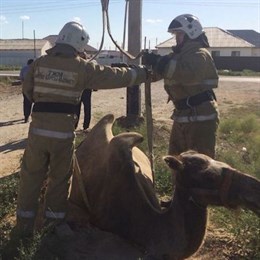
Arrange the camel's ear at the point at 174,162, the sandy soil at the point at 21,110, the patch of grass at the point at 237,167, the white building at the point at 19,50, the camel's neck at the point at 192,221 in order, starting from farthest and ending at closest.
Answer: the white building at the point at 19,50
the sandy soil at the point at 21,110
the patch of grass at the point at 237,167
the camel's neck at the point at 192,221
the camel's ear at the point at 174,162

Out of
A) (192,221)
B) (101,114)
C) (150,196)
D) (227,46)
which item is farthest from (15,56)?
(192,221)

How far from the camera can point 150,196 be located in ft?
18.2

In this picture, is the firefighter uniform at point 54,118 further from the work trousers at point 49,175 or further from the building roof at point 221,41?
the building roof at point 221,41

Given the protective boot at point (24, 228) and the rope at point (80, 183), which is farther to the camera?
the rope at point (80, 183)

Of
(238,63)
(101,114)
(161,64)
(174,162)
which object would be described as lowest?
(238,63)

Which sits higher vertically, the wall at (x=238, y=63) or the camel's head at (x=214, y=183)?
the camel's head at (x=214, y=183)

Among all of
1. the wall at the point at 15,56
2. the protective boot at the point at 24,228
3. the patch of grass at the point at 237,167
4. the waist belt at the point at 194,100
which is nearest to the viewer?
the protective boot at the point at 24,228

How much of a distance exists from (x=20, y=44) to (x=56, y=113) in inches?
3235

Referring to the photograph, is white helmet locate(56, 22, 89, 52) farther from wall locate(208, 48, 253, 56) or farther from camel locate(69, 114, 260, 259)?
wall locate(208, 48, 253, 56)

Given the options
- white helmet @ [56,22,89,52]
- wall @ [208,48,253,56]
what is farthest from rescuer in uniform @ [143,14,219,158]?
Answer: wall @ [208,48,253,56]

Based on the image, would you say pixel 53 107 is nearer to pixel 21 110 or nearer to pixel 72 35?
pixel 72 35

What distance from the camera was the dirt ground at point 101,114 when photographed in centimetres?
605

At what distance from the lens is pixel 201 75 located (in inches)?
247

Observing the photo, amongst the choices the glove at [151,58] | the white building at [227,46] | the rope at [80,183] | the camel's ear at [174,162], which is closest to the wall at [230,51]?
the white building at [227,46]
